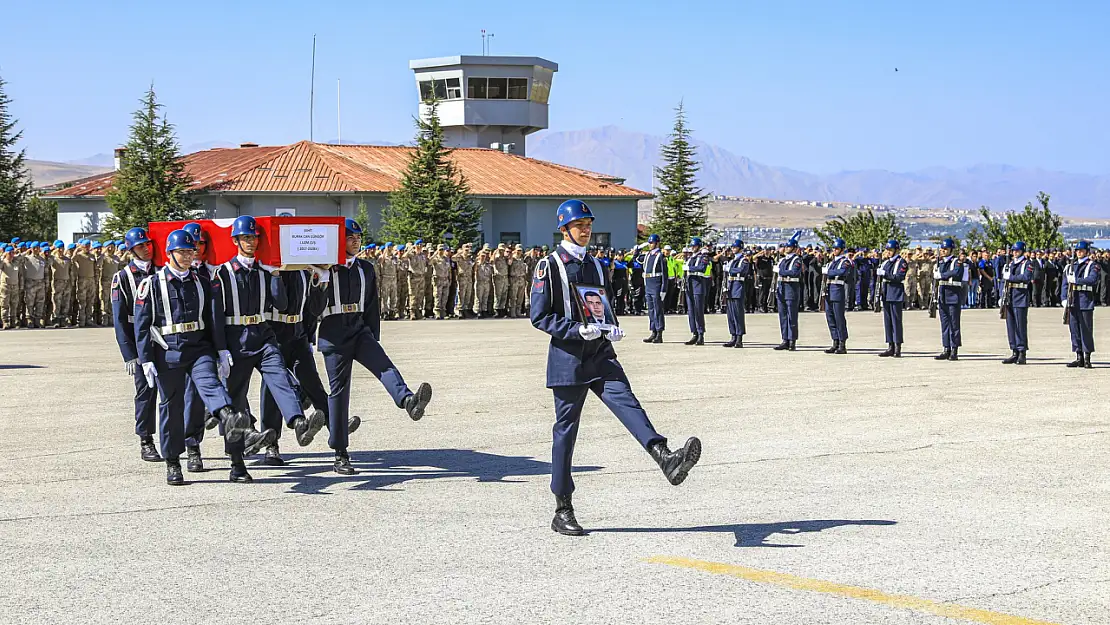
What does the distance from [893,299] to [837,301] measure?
0.97 metres

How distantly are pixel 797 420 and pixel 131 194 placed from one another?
124 ft

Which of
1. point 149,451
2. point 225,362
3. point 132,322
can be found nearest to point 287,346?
point 225,362

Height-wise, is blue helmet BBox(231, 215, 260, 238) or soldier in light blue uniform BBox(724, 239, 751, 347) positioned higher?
blue helmet BBox(231, 215, 260, 238)

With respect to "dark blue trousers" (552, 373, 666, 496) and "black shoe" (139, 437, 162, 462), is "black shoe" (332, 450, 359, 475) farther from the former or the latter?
"dark blue trousers" (552, 373, 666, 496)

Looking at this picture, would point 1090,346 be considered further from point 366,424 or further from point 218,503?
point 218,503

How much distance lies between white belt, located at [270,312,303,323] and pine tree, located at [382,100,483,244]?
119 ft

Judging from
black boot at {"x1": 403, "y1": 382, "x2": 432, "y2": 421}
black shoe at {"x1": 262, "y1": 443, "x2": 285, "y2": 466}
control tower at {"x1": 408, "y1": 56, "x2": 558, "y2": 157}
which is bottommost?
black shoe at {"x1": 262, "y1": 443, "x2": 285, "y2": 466}

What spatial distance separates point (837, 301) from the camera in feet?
69.5

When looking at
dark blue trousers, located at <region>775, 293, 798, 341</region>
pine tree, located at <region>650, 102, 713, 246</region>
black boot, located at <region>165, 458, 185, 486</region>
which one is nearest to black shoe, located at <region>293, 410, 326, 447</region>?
black boot, located at <region>165, 458, 185, 486</region>

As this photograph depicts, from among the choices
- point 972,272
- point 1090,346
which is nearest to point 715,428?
point 1090,346

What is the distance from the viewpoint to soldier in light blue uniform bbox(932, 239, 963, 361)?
772 inches

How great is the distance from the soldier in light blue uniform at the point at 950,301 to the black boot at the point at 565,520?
1305cm

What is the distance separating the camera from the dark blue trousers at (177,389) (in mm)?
9266

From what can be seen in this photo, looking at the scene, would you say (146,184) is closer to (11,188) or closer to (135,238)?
(11,188)
